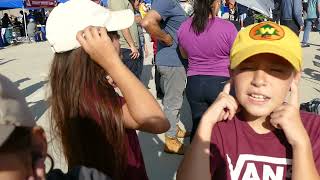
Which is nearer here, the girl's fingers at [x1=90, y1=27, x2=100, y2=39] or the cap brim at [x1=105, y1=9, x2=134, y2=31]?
the girl's fingers at [x1=90, y1=27, x2=100, y2=39]

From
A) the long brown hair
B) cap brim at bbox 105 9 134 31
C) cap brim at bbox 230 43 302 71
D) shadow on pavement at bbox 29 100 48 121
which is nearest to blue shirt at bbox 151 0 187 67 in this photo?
cap brim at bbox 105 9 134 31

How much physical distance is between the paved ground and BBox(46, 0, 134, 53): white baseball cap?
1.07ft

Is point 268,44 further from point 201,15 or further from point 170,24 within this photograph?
point 170,24

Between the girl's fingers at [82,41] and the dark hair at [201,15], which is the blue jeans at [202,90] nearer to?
the dark hair at [201,15]

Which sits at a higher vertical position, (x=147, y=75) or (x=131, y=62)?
(x=131, y=62)

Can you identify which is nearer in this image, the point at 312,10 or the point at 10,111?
the point at 10,111

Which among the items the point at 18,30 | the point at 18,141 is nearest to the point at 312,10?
the point at 18,141

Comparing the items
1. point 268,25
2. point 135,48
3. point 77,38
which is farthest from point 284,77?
point 135,48

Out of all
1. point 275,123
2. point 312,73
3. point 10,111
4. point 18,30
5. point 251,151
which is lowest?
point 312,73

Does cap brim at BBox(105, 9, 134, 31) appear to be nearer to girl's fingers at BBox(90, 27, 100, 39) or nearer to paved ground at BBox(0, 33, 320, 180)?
girl's fingers at BBox(90, 27, 100, 39)

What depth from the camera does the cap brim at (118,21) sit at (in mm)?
1781

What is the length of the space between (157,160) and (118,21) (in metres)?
2.59

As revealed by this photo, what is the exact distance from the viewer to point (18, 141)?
96 centimetres

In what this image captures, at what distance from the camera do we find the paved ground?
13.1ft
